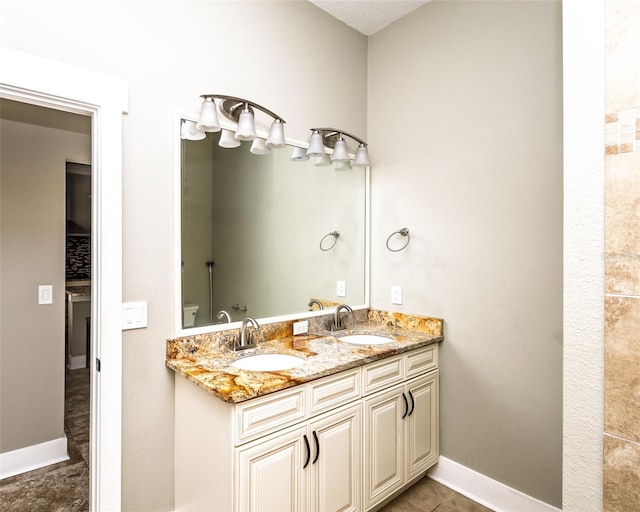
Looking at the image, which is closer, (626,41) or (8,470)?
(626,41)

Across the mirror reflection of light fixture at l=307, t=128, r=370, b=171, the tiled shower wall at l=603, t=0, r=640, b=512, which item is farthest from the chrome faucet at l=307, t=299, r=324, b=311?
the tiled shower wall at l=603, t=0, r=640, b=512

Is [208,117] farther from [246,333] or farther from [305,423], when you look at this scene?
[305,423]

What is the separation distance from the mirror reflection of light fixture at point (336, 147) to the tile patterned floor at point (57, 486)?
235 centimetres

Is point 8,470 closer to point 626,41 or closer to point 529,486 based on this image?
point 529,486

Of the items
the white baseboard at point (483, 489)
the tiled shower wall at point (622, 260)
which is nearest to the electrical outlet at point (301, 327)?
the white baseboard at point (483, 489)

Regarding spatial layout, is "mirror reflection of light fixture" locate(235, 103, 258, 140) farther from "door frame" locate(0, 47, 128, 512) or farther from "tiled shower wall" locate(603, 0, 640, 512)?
"tiled shower wall" locate(603, 0, 640, 512)

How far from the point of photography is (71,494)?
217 cm

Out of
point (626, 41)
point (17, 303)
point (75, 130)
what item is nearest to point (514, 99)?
point (626, 41)

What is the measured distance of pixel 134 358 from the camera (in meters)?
1.62

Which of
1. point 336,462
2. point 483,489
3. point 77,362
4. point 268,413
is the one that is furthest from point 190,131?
point 77,362

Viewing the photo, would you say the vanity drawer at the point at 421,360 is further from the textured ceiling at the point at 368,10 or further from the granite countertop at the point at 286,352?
the textured ceiling at the point at 368,10

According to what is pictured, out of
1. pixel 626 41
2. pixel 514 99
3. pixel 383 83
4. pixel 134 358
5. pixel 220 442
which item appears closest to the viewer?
pixel 626 41

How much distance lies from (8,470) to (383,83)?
3447 mm

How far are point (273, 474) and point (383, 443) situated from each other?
67 centimetres
